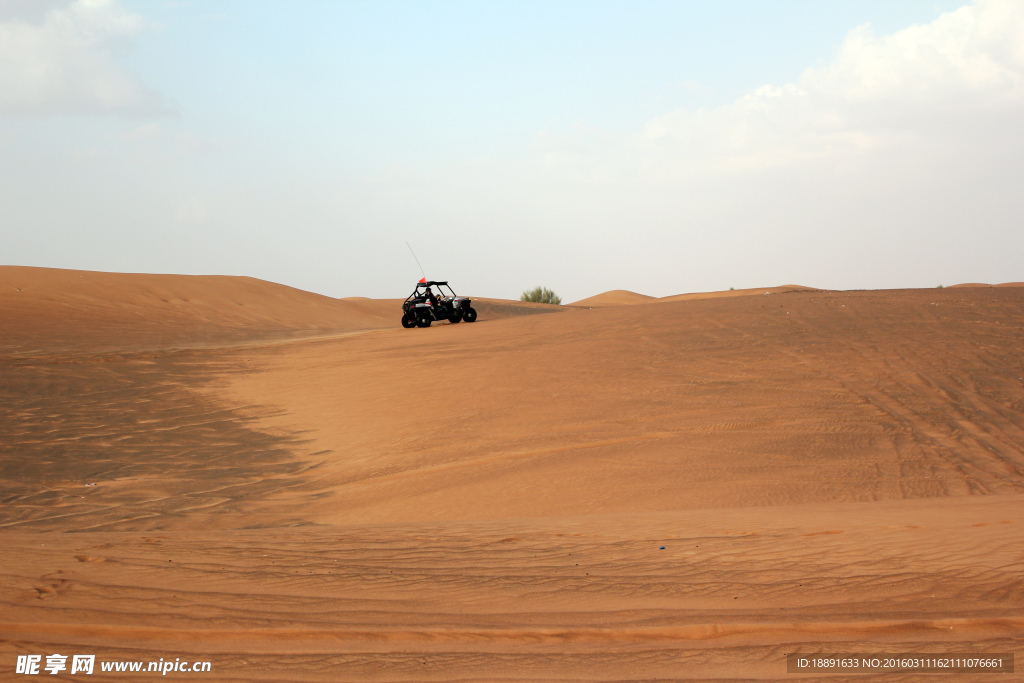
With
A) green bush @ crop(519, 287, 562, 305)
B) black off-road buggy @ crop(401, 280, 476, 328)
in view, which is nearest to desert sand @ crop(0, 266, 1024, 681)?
black off-road buggy @ crop(401, 280, 476, 328)

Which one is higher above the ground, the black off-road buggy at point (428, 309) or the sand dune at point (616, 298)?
the sand dune at point (616, 298)

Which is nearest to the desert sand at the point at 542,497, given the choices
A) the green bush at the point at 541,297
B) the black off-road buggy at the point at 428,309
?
the black off-road buggy at the point at 428,309

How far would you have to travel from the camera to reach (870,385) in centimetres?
942

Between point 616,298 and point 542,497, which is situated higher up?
point 616,298

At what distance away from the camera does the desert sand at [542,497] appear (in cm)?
321

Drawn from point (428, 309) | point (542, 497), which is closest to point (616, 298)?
point (428, 309)

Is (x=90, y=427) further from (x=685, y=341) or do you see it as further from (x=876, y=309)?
(x=876, y=309)

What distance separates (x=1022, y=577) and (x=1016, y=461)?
4.01 metres

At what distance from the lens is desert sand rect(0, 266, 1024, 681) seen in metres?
3.21

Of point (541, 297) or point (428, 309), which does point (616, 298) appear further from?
point (428, 309)

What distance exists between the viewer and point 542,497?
667 cm

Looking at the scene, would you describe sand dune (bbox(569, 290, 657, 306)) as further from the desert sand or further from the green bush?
the desert sand

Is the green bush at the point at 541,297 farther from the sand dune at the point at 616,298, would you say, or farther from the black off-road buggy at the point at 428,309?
the black off-road buggy at the point at 428,309

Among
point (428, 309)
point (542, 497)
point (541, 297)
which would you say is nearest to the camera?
point (542, 497)
